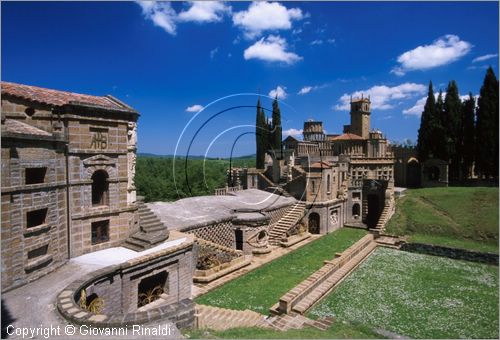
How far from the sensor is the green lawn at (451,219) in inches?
1046

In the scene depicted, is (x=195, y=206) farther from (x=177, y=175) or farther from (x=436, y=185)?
(x=177, y=175)

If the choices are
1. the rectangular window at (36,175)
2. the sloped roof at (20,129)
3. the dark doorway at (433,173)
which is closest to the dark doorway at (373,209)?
the dark doorway at (433,173)

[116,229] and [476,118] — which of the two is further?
[476,118]

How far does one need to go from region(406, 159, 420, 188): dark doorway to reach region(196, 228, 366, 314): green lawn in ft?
92.9

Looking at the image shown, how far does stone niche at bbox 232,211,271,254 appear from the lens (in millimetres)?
23406

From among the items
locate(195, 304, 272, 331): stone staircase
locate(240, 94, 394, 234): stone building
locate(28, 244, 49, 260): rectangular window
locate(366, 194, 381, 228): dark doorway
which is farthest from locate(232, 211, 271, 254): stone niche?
locate(366, 194, 381, 228): dark doorway

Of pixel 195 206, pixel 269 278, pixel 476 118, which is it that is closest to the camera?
pixel 269 278

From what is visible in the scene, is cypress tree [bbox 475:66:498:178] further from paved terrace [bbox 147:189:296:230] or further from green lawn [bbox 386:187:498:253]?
paved terrace [bbox 147:189:296:230]

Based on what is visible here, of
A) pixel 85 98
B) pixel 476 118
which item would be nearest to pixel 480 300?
pixel 85 98

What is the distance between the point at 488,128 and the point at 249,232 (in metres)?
36.7

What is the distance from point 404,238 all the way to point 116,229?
81.5ft

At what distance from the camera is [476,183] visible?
41812 millimetres

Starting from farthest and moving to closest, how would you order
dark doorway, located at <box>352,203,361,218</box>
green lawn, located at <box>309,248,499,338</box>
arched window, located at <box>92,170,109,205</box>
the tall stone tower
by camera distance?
the tall stone tower → dark doorway, located at <box>352,203,361,218</box> → arched window, located at <box>92,170,109,205</box> → green lawn, located at <box>309,248,499,338</box>

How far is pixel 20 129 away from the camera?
40.6ft
